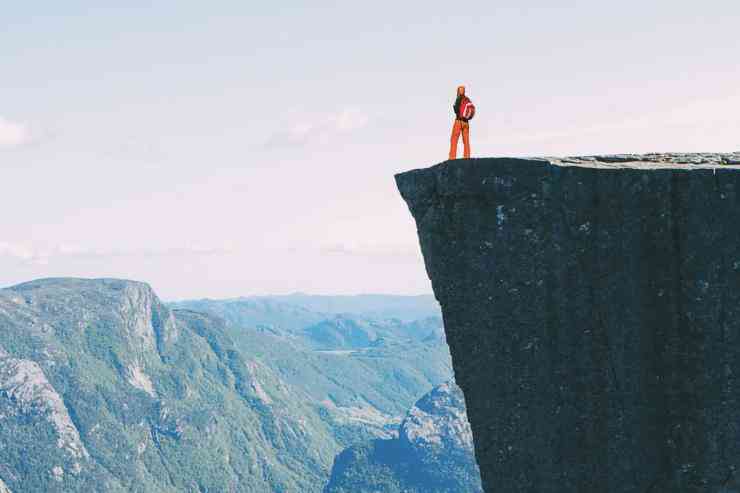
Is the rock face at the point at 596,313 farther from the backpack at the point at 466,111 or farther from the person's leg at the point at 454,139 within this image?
the backpack at the point at 466,111

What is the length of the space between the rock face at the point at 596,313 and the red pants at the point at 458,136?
54.2 inches

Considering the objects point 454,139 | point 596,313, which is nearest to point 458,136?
point 454,139

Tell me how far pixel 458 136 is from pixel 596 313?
398 centimetres

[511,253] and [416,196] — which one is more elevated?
[416,196]

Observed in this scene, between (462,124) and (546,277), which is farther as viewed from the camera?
(462,124)

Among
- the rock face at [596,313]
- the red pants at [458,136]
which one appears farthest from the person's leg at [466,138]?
the rock face at [596,313]

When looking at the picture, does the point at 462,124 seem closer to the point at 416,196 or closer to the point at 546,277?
the point at 416,196

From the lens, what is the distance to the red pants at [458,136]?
50.0ft

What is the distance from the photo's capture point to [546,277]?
13328 millimetres

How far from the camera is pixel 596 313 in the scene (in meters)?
13.1

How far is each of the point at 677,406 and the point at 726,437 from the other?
785 mm

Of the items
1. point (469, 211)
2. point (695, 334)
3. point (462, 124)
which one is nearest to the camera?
point (695, 334)

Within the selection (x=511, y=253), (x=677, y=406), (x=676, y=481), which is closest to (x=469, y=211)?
(x=511, y=253)

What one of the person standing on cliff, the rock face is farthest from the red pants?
the rock face
